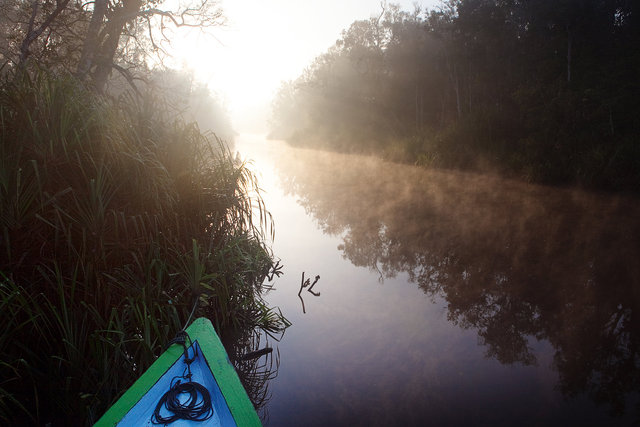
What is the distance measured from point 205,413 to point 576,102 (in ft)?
40.4

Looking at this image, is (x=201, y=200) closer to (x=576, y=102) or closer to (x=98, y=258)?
(x=98, y=258)

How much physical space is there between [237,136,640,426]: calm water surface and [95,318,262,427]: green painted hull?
29.1 inches

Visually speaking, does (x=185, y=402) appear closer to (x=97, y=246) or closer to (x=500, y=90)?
(x=97, y=246)

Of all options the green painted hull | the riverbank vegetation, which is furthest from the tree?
the green painted hull

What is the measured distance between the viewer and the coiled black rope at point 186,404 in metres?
1.98

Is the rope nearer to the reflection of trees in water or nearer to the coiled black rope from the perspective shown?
the coiled black rope

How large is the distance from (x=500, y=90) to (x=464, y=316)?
1440 cm

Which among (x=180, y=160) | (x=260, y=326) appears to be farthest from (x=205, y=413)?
(x=180, y=160)

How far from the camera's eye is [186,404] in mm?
2053

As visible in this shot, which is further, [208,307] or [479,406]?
[208,307]

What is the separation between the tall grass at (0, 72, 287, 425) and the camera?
2.37 m

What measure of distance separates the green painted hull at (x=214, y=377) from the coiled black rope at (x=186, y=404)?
0.18ft

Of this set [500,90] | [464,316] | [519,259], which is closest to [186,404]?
[464,316]

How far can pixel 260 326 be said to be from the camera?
3828 millimetres
